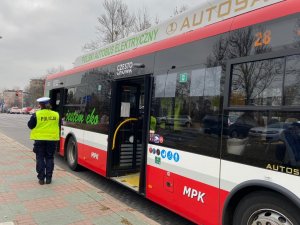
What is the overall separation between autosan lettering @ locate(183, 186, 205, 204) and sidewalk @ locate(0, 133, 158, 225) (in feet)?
2.70

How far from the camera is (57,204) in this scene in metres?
5.89

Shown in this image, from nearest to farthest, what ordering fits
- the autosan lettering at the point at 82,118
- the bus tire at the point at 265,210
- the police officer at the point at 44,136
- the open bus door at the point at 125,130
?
1. the bus tire at the point at 265,210
2. the open bus door at the point at 125,130
3. the police officer at the point at 44,136
4. the autosan lettering at the point at 82,118

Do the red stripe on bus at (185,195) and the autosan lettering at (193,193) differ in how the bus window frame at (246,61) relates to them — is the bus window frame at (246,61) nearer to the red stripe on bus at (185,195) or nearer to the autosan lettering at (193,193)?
the red stripe on bus at (185,195)

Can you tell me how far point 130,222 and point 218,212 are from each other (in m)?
1.54

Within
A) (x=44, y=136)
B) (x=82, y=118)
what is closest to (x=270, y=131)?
(x=44, y=136)

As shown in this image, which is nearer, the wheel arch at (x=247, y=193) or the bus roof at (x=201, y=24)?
the wheel arch at (x=247, y=193)

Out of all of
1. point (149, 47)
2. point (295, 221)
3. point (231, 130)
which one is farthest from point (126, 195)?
point (295, 221)

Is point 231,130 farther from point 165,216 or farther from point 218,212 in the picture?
point 165,216

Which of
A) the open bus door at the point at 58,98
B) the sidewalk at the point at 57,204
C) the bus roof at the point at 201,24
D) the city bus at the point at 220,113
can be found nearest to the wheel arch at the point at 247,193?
the city bus at the point at 220,113

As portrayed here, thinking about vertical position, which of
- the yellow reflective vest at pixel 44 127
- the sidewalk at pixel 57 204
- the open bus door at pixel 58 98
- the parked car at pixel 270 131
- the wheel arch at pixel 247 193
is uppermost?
the open bus door at pixel 58 98

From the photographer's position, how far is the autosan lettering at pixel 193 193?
14.5ft

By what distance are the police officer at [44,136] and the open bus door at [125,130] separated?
4.38 ft

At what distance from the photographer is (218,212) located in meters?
4.13

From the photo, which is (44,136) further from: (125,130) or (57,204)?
(57,204)
